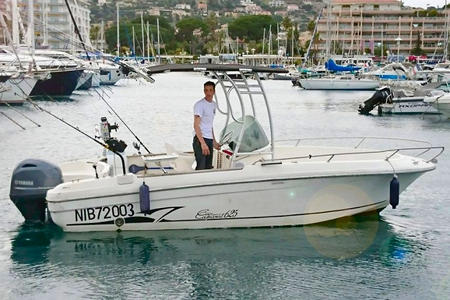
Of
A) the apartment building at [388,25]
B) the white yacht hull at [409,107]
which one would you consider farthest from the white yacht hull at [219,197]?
the apartment building at [388,25]

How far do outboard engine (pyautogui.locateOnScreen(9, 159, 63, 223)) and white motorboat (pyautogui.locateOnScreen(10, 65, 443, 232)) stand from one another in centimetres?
2

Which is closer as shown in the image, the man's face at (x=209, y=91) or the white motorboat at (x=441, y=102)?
the man's face at (x=209, y=91)

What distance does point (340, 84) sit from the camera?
7706 cm

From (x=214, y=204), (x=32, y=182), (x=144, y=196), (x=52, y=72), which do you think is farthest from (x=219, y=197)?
(x=52, y=72)

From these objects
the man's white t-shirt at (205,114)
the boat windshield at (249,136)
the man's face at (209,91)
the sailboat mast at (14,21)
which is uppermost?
the sailboat mast at (14,21)

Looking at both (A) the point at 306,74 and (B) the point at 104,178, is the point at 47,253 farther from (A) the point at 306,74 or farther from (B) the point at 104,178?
(A) the point at 306,74

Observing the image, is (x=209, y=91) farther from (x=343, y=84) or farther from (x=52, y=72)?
(x=343, y=84)

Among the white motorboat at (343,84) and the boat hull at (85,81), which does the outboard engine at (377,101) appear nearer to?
the boat hull at (85,81)

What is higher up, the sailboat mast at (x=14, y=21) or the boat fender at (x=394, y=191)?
the sailboat mast at (x=14, y=21)

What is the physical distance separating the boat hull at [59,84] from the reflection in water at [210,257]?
44.7 metres

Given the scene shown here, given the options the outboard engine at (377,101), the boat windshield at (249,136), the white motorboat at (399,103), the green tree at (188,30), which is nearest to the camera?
the boat windshield at (249,136)

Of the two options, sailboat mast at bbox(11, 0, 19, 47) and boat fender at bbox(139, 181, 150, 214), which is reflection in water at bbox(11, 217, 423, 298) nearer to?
boat fender at bbox(139, 181, 150, 214)

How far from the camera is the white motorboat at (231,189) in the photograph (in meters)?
13.0

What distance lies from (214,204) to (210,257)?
1.11m
